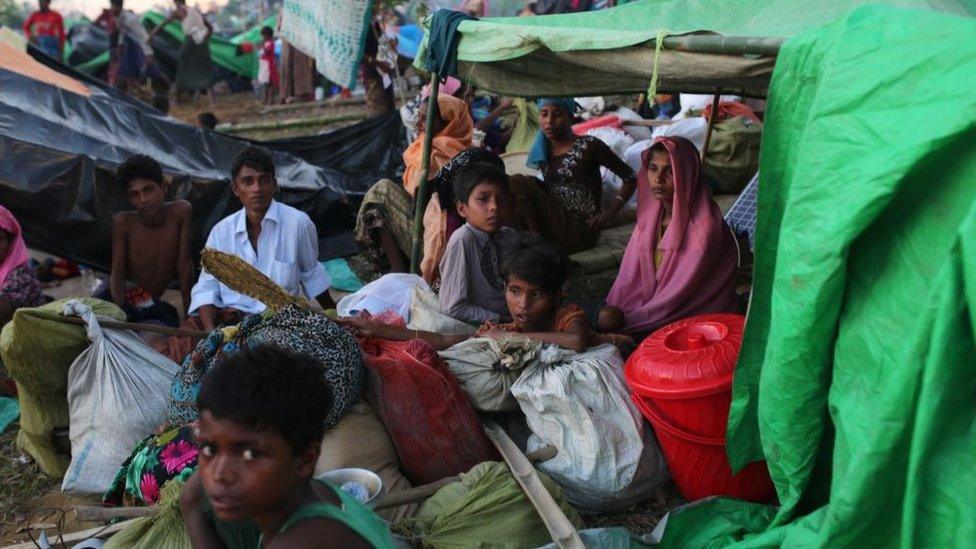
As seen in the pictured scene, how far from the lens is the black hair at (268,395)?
5.76 feet

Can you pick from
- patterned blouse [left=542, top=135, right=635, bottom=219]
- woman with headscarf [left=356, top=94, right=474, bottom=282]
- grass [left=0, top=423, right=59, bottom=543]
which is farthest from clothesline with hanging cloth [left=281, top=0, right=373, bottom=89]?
grass [left=0, top=423, right=59, bottom=543]

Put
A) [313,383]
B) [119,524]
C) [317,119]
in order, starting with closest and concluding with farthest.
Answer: [313,383] < [119,524] < [317,119]

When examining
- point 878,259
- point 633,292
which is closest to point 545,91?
point 633,292

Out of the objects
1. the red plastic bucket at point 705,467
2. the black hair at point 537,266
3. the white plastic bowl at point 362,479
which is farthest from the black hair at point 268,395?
the black hair at point 537,266

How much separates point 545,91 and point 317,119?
807cm

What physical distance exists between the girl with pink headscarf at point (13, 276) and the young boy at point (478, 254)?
6.96ft

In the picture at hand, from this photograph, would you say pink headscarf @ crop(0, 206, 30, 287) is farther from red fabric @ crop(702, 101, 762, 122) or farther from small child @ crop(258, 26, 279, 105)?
small child @ crop(258, 26, 279, 105)

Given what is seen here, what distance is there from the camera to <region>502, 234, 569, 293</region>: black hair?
3.56 meters

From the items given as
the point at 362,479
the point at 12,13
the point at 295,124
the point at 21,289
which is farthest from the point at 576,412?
the point at 12,13

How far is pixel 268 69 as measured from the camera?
50.6 ft

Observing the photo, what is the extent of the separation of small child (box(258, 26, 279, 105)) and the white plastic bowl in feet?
44.9

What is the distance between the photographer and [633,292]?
4.23 m

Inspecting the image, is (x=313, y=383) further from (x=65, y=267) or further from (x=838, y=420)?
(x=65, y=267)

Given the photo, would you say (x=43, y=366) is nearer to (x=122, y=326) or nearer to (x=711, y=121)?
(x=122, y=326)
